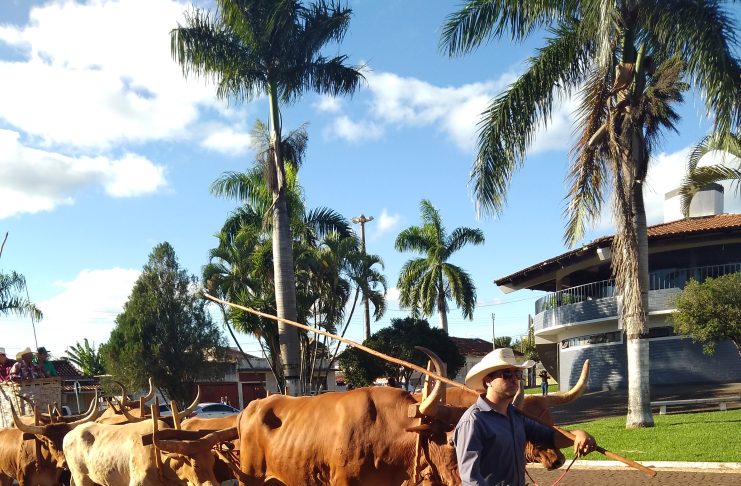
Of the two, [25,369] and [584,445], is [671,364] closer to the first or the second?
[25,369]

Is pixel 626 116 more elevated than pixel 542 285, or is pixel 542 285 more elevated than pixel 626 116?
pixel 626 116

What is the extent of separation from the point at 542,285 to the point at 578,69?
25.3 m

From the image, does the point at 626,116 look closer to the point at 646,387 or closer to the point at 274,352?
the point at 646,387

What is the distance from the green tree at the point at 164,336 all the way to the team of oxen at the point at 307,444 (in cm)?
2328

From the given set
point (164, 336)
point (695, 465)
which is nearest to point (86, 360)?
point (164, 336)

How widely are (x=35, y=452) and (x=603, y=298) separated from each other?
2623 centimetres

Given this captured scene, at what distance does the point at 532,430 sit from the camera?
15.2ft

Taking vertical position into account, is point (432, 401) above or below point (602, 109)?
below

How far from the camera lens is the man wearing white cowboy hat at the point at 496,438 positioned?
3.98 meters

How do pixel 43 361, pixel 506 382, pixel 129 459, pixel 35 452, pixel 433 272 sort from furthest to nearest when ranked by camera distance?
pixel 433 272 → pixel 43 361 → pixel 35 452 → pixel 129 459 → pixel 506 382

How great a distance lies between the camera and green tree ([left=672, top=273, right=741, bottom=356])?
19891 millimetres

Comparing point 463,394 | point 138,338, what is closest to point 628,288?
point 463,394

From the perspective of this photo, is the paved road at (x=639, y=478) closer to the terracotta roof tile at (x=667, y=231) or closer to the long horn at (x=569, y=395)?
the long horn at (x=569, y=395)

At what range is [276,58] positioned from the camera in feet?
73.8
